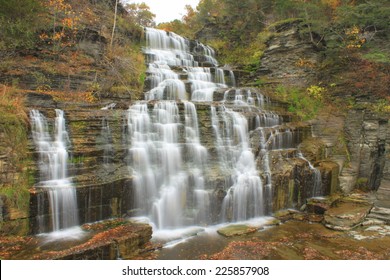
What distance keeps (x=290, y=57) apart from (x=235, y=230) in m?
13.5

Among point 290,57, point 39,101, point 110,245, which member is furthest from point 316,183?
point 39,101

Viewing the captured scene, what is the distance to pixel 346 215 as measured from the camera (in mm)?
9180

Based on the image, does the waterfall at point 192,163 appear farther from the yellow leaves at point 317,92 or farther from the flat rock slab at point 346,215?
the yellow leaves at point 317,92

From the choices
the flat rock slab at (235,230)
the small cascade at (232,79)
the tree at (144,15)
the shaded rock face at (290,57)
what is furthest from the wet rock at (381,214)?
the tree at (144,15)

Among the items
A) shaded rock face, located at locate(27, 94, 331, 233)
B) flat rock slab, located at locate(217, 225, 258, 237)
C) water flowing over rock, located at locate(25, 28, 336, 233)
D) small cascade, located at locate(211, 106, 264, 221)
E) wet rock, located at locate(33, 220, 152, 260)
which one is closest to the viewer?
wet rock, located at locate(33, 220, 152, 260)

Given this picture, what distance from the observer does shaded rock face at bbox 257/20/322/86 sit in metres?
17.7

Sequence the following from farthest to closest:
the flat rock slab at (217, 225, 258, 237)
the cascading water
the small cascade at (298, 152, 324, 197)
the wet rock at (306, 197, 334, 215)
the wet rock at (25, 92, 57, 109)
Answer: the small cascade at (298, 152, 324, 197) < the wet rock at (25, 92, 57, 109) < the wet rock at (306, 197, 334, 215) < the cascading water < the flat rock slab at (217, 225, 258, 237)

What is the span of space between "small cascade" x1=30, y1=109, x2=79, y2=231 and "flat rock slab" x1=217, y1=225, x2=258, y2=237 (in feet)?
13.7

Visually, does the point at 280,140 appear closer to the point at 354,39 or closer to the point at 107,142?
the point at 107,142

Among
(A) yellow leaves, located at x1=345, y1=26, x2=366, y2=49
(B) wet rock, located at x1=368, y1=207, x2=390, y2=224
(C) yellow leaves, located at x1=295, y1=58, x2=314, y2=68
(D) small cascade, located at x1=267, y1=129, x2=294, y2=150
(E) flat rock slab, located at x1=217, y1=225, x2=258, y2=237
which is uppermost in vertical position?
(A) yellow leaves, located at x1=345, y1=26, x2=366, y2=49

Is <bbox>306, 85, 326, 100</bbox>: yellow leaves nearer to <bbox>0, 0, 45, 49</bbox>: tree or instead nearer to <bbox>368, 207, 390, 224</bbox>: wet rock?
<bbox>368, 207, 390, 224</bbox>: wet rock

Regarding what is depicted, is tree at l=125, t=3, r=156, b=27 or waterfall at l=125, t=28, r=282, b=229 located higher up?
tree at l=125, t=3, r=156, b=27

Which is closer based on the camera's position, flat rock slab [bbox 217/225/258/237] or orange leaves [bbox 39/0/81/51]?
flat rock slab [bbox 217/225/258/237]

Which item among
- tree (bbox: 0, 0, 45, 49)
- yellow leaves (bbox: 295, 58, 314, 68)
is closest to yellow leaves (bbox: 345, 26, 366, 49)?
yellow leaves (bbox: 295, 58, 314, 68)
